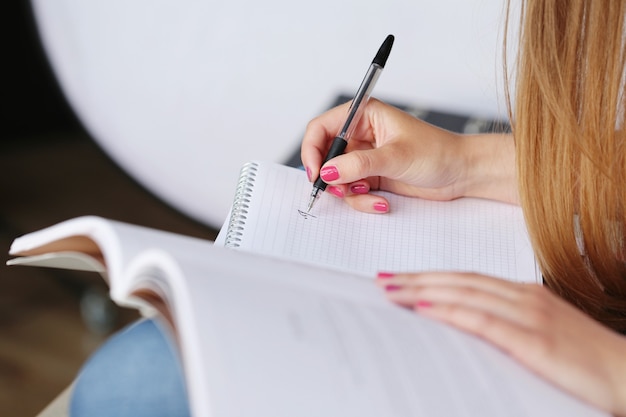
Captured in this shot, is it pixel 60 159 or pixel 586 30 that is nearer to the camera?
pixel 586 30

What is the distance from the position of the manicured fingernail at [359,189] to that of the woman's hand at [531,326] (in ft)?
0.69

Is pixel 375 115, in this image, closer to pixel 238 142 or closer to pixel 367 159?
pixel 367 159

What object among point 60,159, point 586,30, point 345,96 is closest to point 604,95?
point 586,30

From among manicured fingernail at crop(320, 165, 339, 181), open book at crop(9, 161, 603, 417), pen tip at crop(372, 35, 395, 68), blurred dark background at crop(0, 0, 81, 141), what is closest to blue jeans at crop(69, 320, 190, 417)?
open book at crop(9, 161, 603, 417)

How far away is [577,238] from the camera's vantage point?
2.47ft

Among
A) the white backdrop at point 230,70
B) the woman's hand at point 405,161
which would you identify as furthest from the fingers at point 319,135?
the white backdrop at point 230,70

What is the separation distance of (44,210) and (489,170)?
115cm

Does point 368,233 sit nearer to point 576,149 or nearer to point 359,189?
point 359,189

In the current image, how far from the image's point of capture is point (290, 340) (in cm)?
44

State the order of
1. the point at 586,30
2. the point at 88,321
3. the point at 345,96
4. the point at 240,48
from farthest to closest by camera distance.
→ the point at 88,321
the point at 240,48
the point at 345,96
the point at 586,30

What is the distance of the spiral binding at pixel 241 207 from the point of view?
68 centimetres

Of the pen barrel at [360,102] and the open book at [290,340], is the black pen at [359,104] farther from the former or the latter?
the open book at [290,340]

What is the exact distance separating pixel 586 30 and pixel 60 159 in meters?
1.37

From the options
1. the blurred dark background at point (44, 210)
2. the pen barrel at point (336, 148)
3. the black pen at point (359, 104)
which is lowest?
the blurred dark background at point (44, 210)
